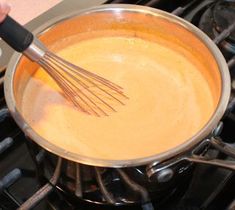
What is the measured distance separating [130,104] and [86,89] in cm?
8

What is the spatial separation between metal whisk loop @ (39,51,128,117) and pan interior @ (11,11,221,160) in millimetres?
16

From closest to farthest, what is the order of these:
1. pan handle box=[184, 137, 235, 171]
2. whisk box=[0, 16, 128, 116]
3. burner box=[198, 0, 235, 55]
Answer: pan handle box=[184, 137, 235, 171]
whisk box=[0, 16, 128, 116]
burner box=[198, 0, 235, 55]

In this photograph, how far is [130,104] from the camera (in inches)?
28.1

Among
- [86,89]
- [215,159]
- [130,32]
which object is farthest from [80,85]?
[215,159]

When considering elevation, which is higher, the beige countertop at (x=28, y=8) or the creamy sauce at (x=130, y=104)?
the beige countertop at (x=28, y=8)

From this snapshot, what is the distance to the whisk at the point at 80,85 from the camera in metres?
0.62

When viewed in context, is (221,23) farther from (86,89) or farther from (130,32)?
(86,89)

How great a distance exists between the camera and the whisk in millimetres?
616

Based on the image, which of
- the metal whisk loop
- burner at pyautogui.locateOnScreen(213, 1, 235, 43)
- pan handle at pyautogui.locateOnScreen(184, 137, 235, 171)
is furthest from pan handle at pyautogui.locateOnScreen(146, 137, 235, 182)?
burner at pyautogui.locateOnScreen(213, 1, 235, 43)

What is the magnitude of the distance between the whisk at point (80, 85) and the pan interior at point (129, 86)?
0.02 meters

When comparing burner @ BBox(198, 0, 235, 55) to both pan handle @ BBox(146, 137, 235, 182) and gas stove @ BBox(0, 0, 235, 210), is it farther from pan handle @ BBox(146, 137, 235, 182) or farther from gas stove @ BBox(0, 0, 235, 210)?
pan handle @ BBox(146, 137, 235, 182)

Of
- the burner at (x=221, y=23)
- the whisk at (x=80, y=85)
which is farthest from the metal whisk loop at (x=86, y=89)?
the burner at (x=221, y=23)

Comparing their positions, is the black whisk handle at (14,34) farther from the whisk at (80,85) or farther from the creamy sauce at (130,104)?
the creamy sauce at (130,104)

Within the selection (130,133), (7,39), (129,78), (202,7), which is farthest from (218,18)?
(7,39)
